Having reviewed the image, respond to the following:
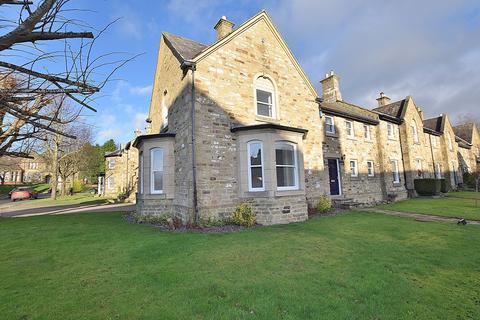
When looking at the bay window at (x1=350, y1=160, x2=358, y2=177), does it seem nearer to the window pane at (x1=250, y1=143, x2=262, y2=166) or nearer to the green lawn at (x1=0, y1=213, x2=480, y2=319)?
the window pane at (x1=250, y1=143, x2=262, y2=166)

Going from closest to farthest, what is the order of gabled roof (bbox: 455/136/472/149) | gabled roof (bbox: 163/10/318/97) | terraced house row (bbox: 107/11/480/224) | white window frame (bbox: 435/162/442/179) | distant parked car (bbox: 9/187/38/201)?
A: terraced house row (bbox: 107/11/480/224), gabled roof (bbox: 163/10/318/97), white window frame (bbox: 435/162/442/179), distant parked car (bbox: 9/187/38/201), gabled roof (bbox: 455/136/472/149)

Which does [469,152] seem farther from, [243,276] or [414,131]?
[243,276]

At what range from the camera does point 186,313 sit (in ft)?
12.7

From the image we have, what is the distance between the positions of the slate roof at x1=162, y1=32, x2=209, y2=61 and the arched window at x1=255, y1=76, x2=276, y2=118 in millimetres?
3545

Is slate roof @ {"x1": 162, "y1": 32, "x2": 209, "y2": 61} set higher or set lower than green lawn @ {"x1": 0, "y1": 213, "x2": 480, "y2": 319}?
higher

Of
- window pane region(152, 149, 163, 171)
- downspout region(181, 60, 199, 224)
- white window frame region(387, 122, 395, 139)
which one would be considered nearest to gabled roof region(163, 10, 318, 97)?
downspout region(181, 60, 199, 224)

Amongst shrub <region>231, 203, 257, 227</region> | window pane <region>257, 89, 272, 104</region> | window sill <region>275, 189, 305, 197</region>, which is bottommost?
shrub <region>231, 203, 257, 227</region>

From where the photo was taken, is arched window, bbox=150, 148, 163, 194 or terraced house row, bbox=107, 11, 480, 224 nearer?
terraced house row, bbox=107, 11, 480, 224

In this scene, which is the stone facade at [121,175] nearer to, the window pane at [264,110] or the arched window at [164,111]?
the arched window at [164,111]

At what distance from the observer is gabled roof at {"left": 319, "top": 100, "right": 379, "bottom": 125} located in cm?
1845

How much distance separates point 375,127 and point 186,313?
22.5 m

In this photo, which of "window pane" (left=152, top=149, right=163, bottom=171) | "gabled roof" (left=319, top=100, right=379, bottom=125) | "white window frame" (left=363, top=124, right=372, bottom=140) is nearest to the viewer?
"window pane" (left=152, top=149, right=163, bottom=171)

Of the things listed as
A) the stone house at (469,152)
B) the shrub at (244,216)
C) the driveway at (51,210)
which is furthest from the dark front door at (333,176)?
the stone house at (469,152)

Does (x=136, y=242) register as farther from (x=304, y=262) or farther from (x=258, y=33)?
(x=258, y=33)
